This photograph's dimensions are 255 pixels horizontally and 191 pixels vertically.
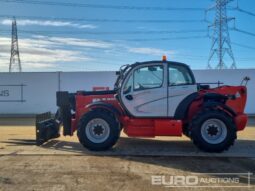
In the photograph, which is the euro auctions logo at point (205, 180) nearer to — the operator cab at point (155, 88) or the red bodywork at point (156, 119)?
the red bodywork at point (156, 119)

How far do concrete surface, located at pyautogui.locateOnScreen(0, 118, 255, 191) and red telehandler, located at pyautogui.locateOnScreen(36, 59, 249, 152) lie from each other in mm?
428

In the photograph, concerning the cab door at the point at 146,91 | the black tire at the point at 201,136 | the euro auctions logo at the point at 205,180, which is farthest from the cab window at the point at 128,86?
the euro auctions logo at the point at 205,180

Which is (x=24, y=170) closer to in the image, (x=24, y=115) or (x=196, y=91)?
(x=196, y=91)

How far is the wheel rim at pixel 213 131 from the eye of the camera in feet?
31.1

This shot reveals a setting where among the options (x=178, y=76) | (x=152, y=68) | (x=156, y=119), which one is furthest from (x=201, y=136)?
(x=152, y=68)

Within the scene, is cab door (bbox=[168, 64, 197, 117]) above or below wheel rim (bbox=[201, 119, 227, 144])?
above

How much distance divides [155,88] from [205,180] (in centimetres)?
350

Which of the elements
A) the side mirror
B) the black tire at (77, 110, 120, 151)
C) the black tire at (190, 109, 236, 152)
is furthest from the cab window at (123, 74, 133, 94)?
the black tire at (190, 109, 236, 152)

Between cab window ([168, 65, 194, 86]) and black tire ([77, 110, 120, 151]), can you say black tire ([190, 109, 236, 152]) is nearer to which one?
cab window ([168, 65, 194, 86])

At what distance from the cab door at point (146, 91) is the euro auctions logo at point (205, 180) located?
9.62 feet

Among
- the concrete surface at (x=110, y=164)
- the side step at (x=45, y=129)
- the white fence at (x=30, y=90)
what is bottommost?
the concrete surface at (x=110, y=164)

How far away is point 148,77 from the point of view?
988 centimetres

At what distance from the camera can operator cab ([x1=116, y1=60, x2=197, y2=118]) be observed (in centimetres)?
984

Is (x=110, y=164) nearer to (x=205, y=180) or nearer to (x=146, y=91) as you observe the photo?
(x=205, y=180)
